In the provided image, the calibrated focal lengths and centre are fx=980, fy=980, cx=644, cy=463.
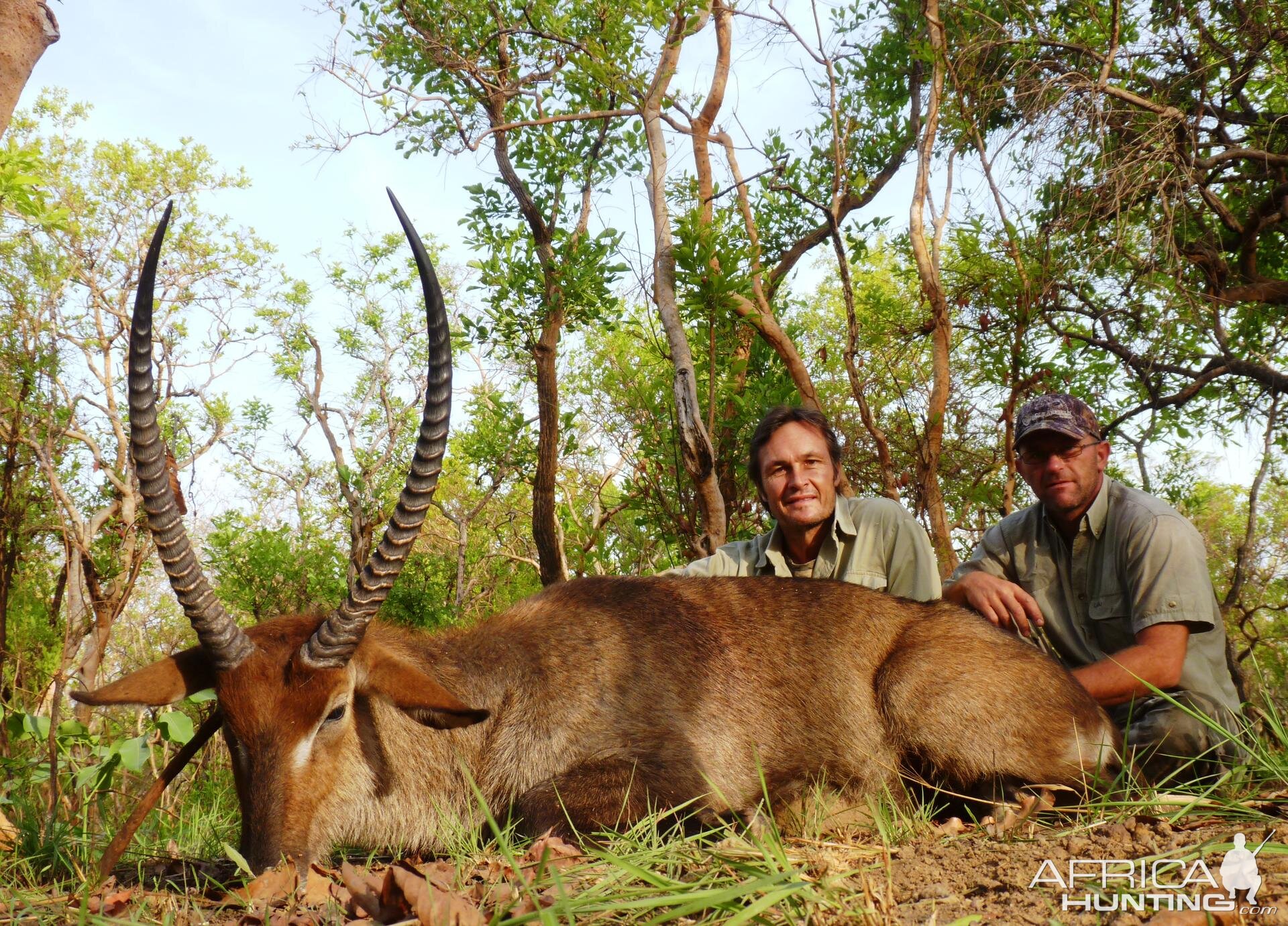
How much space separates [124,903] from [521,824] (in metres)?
1.39

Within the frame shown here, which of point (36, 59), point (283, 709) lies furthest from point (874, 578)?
point (36, 59)

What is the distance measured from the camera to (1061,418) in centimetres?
505

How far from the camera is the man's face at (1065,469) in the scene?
510 cm

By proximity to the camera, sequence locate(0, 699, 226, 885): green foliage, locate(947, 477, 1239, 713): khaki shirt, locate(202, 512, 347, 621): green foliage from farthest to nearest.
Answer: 1. locate(202, 512, 347, 621): green foliage
2. locate(947, 477, 1239, 713): khaki shirt
3. locate(0, 699, 226, 885): green foliage

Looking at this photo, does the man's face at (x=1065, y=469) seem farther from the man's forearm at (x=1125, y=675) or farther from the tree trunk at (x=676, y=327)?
the tree trunk at (x=676, y=327)

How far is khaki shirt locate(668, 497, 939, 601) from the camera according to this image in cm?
546

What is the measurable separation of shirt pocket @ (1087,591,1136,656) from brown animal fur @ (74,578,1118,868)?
96 centimetres

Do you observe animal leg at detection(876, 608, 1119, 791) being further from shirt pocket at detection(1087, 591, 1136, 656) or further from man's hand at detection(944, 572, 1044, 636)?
shirt pocket at detection(1087, 591, 1136, 656)

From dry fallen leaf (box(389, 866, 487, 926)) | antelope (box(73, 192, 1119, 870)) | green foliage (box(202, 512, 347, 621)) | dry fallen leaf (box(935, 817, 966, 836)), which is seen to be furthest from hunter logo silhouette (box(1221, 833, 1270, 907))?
green foliage (box(202, 512, 347, 621))

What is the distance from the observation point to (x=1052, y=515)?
5340 millimetres

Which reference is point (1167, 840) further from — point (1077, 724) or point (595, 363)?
point (595, 363)

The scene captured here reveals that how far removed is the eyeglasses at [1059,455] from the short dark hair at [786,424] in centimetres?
106

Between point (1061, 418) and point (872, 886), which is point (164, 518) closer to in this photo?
point (872, 886)

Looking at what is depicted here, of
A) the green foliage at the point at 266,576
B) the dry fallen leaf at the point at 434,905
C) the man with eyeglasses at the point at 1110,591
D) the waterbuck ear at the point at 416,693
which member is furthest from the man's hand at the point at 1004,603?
the green foliage at the point at 266,576
